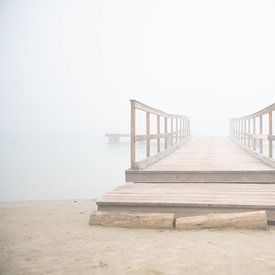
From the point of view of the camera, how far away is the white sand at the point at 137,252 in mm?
2814

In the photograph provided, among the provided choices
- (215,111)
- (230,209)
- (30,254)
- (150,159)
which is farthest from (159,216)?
(215,111)

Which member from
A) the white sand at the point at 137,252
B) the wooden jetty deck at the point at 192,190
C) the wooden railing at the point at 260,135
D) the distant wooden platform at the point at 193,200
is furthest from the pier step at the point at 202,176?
the white sand at the point at 137,252

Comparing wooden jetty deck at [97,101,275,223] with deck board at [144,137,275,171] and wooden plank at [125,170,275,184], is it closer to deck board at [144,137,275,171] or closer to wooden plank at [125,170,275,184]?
wooden plank at [125,170,275,184]

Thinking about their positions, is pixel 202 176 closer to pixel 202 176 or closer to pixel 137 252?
pixel 202 176

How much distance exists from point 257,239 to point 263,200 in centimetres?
87

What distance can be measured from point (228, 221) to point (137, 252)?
122 cm

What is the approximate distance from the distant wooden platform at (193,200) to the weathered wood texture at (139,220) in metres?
0.18

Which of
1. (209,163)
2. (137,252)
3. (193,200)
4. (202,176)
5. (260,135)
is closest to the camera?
(137,252)

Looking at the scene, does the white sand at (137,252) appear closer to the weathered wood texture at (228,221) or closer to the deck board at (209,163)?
the weathered wood texture at (228,221)

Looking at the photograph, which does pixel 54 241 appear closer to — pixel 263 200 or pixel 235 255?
pixel 235 255

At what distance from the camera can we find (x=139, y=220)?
4055mm

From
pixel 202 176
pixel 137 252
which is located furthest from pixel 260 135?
pixel 137 252

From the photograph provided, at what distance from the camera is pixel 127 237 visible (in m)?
3.66

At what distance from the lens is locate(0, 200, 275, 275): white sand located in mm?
2814
